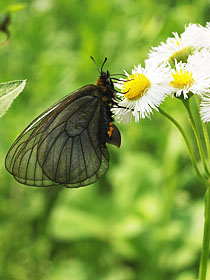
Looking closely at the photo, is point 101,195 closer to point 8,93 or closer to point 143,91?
point 143,91

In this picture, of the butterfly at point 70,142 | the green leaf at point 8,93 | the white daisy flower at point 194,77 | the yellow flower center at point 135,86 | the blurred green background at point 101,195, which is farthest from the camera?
the blurred green background at point 101,195

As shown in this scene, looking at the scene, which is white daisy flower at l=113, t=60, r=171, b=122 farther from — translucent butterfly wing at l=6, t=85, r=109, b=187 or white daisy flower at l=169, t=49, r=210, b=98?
translucent butterfly wing at l=6, t=85, r=109, b=187

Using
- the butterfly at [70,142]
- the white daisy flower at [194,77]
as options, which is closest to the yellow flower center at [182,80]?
the white daisy flower at [194,77]

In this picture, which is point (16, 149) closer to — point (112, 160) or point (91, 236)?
point (91, 236)

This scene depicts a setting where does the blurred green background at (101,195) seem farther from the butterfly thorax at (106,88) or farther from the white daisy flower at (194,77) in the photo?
the white daisy flower at (194,77)

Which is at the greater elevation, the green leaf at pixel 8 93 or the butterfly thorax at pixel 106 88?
the butterfly thorax at pixel 106 88

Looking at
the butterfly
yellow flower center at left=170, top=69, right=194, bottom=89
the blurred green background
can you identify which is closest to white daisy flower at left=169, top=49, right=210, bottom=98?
yellow flower center at left=170, top=69, right=194, bottom=89

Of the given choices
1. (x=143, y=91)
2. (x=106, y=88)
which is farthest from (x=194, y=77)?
(x=106, y=88)
